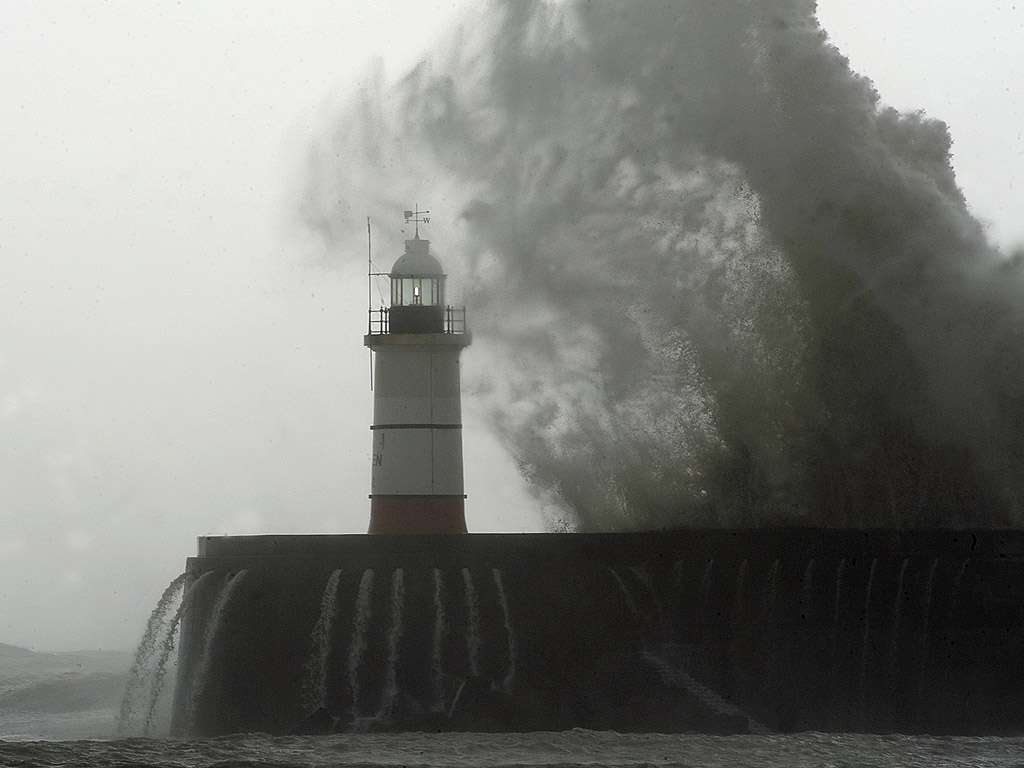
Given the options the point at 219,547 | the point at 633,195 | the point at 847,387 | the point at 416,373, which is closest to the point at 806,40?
the point at 633,195

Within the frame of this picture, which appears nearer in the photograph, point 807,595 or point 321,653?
point 321,653

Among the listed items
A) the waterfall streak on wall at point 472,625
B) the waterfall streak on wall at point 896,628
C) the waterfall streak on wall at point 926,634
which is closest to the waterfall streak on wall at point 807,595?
the waterfall streak on wall at point 896,628

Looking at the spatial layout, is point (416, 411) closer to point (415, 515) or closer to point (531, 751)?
point (415, 515)

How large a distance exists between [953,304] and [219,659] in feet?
32.3

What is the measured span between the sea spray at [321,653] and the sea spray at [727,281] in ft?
19.1

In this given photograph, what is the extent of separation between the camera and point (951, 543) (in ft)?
60.4

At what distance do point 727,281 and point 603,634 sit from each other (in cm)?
593

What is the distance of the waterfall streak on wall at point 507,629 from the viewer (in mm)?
17438

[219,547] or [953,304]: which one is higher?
[953,304]

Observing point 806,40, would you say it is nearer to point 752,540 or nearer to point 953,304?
point 953,304

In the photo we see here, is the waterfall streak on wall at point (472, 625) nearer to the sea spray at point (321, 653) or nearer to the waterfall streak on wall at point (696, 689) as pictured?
the sea spray at point (321, 653)

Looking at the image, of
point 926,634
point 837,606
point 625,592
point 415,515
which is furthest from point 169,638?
point 926,634

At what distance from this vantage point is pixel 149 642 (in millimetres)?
18938

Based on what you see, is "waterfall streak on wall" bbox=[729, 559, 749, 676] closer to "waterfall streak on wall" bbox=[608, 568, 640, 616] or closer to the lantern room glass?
"waterfall streak on wall" bbox=[608, 568, 640, 616]
